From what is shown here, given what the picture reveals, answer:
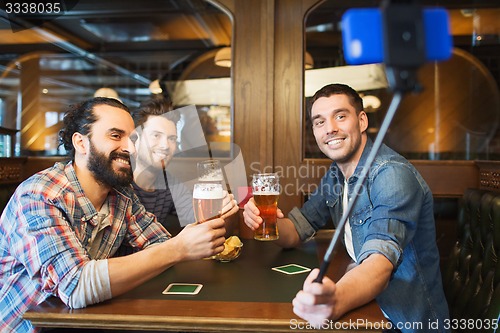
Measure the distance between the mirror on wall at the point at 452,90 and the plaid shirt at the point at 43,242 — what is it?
11.4 ft

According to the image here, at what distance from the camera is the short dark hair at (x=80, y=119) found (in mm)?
1827

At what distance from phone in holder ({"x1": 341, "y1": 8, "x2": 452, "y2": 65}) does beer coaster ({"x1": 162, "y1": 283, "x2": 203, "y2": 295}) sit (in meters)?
0.97

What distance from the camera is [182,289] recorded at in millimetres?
1480

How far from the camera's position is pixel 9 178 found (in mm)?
2926

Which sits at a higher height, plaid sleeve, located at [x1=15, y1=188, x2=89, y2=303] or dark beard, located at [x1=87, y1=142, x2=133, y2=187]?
dark beard, located at [x1=87, y1=142, x2=133, y2=187]

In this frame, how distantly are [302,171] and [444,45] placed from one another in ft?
7.73

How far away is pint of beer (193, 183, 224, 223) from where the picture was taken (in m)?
1.63

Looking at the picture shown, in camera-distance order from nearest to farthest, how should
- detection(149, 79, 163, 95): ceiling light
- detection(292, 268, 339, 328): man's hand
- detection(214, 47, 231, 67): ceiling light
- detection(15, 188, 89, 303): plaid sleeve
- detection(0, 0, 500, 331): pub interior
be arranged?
detection(292, 268, 339, 328): man's hand
detection(15, 188, 89, 303): plaid sleeve
detection(0, 0, 500, 331): pub interior
detection(214, 47, 231, 67): ceiling light
detection(149, 79, 163, 95): ceiling light

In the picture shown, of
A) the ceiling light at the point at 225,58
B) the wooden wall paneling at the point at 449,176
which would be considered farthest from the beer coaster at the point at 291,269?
the ceiling light at the point at 225,58

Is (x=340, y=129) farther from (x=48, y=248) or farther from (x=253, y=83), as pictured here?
(x=48, y=248)

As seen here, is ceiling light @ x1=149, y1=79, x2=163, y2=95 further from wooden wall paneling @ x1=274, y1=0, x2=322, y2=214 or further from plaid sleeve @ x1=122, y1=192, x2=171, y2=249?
plaid sleeve @ x1=122, y1=192, x2=171, y2=249

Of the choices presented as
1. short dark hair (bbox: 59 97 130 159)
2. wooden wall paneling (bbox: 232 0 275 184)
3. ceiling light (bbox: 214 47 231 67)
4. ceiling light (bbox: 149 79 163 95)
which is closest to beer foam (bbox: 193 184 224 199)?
short dark hair (bbox: 59 97 130 159)

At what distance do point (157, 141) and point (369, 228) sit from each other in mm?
1513

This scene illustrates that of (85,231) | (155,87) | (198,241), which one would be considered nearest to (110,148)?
(85,231)
